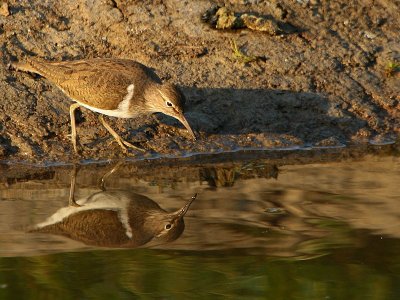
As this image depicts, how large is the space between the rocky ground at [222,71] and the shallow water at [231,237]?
0.65m

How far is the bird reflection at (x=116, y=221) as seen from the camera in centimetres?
780

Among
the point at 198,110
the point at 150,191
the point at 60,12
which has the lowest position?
the point at 150,191

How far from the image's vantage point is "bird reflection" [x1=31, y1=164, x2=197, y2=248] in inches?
307

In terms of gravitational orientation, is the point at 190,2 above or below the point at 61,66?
above

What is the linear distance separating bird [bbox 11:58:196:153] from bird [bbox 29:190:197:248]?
4.59 feet

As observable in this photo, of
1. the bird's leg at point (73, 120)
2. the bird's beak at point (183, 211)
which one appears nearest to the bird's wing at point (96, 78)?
the bird's leg at point (73, 120)

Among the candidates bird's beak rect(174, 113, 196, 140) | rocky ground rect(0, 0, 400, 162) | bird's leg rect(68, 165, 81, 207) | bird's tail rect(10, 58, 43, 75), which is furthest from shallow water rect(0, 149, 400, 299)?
bird's tail rect(10, 58, 43, 75)

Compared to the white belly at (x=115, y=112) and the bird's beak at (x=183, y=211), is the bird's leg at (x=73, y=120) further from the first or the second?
the bird's beak at (x=183, y=211)

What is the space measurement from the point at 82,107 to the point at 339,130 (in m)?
3.02

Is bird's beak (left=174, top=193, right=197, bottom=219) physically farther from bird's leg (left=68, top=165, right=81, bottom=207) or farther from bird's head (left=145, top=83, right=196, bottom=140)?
bird's head (left=145, top=83, right=196, bottom=140)

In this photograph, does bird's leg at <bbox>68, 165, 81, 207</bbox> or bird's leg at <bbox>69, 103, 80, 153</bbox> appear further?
bird's leg at <bbox>69, 103, 80, 153</bbox>

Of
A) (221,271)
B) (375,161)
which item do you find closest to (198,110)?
(375,161)

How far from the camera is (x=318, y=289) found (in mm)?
6824

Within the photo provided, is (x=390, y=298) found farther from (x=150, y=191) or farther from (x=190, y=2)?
(x=190, y=2)
